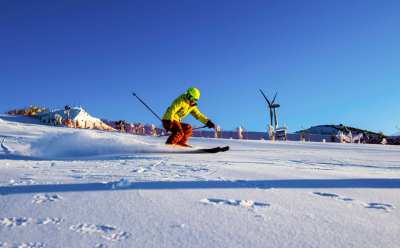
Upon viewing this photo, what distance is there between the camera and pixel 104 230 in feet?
3.08

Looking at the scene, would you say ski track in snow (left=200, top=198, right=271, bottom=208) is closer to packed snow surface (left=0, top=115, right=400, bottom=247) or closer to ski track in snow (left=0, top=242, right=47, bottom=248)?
packed snow surface (left=0, top=115, right=400, bottom=247)

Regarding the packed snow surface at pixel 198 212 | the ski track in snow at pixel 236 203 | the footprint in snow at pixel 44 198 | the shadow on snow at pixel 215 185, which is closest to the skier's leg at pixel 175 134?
the packed snow surface at pixel 198 212

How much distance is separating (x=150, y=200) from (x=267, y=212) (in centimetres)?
61

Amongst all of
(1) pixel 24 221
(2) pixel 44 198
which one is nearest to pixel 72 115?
(2) pixel 44 198

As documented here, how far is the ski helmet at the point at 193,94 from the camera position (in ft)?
16.9

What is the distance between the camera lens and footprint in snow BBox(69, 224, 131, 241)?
0.88 metres

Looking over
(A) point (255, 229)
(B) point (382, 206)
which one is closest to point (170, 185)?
(A) point (255, 229)

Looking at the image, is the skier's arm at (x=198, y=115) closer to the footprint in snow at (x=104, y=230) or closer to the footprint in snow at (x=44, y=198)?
the footprint in snow at (x=44, y=198)

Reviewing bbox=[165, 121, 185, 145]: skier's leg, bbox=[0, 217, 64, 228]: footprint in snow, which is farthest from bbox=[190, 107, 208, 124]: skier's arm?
bbox=[0, 217, 64, 228]: footprint in snow

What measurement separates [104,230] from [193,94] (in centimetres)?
437

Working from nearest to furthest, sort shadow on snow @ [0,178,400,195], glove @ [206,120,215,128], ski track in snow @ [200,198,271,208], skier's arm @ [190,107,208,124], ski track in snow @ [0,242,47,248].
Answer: ski track in snow @ [0,242,47,248], ski track in snow @ [200,198,271,208], shadow on snow @ [0,178,400,195], glove @ [206,120,215,128], skier's arm @ [190,107,208,124]

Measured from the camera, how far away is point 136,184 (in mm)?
1621

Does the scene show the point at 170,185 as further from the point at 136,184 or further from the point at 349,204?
the point at 349,204

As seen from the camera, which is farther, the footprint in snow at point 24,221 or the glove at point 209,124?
the glove at point 209,124
